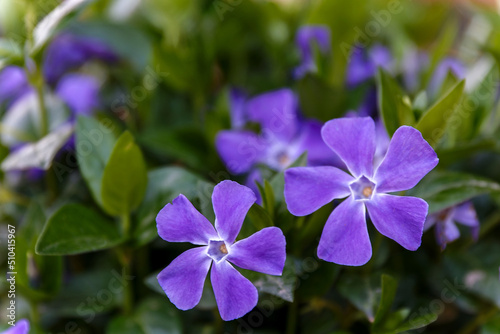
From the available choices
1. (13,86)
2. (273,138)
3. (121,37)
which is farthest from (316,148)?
(13,86)

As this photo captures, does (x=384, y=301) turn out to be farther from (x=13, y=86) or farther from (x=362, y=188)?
(x=13, y=86)

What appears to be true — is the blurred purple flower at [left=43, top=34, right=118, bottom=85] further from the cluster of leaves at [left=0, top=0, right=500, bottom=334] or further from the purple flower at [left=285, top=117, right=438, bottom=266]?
the purple flower at [left=285, top=117, right=438, bottom=266]

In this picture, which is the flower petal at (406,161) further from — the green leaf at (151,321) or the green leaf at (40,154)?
the green leaf at (40,154)

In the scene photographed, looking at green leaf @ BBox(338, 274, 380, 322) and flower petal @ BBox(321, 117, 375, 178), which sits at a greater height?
flower petal @ BBox(321, 117, 375, 178)

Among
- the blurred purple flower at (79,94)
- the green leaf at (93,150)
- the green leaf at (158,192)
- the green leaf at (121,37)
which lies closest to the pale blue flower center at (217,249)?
the green leaf at (158,192)

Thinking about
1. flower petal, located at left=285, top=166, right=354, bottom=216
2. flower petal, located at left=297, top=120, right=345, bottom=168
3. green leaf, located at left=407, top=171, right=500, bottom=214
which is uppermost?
flower petal, located at left=285, top=166, right=354, bottom=216

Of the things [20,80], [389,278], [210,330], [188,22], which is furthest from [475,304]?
[20,80]

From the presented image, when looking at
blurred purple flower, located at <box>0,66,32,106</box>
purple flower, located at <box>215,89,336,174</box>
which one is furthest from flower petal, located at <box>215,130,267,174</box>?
blurred purple flower, located at <box>0,66,32,106</box>

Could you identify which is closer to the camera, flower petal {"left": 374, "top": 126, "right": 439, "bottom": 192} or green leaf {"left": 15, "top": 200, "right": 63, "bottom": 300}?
flower petal {"left": 374, "top": 126, "right": 439, "bottom": 192}
